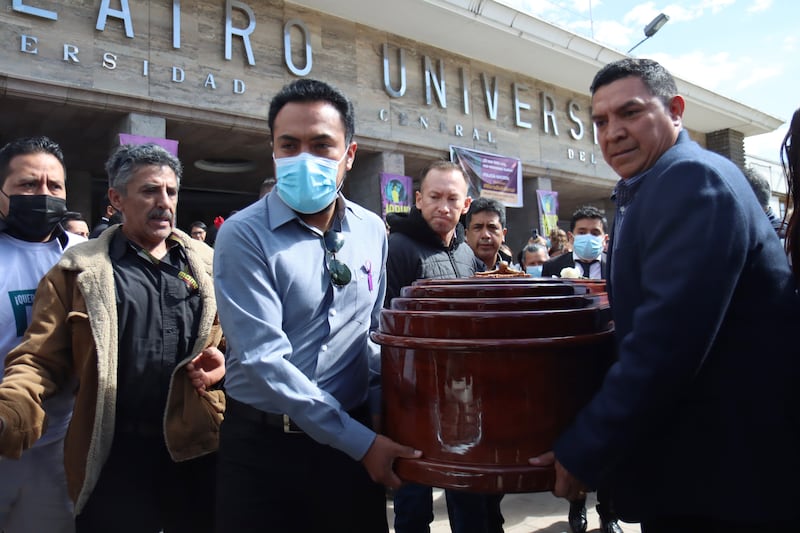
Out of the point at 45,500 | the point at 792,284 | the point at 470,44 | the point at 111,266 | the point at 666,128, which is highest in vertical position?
the point at 470,44

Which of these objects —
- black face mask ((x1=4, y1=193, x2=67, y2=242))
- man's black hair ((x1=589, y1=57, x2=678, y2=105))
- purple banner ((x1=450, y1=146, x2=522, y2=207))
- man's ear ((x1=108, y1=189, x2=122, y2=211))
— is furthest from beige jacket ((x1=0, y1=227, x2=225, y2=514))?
purple banner ((x1=450, y1=146, x2=522, y2=207))

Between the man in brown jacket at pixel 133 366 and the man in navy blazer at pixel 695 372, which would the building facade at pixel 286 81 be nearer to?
the man in brown jacket at pixel 133 366

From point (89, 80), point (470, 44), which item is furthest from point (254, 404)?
point (470, 44)

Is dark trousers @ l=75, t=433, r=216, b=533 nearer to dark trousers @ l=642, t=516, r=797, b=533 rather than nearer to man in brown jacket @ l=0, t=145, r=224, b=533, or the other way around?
man in brown jacket @ l=0, t=145, r=224, b=533

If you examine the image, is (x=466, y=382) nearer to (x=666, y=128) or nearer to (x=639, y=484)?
(x=639, y=484)

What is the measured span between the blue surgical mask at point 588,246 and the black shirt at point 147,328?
3342 mm

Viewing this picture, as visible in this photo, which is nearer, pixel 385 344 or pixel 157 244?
pixel 385 344

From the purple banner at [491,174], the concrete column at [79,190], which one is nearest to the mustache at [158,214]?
the purple banner at [491,174]

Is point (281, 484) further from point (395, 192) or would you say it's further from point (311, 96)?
point (395, 192)

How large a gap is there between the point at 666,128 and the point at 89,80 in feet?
26.1

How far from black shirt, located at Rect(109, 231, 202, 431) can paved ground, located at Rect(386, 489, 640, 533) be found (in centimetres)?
201

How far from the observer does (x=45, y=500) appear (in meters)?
2.02

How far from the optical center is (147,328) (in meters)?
2.01

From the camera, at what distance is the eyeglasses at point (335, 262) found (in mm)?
1599
